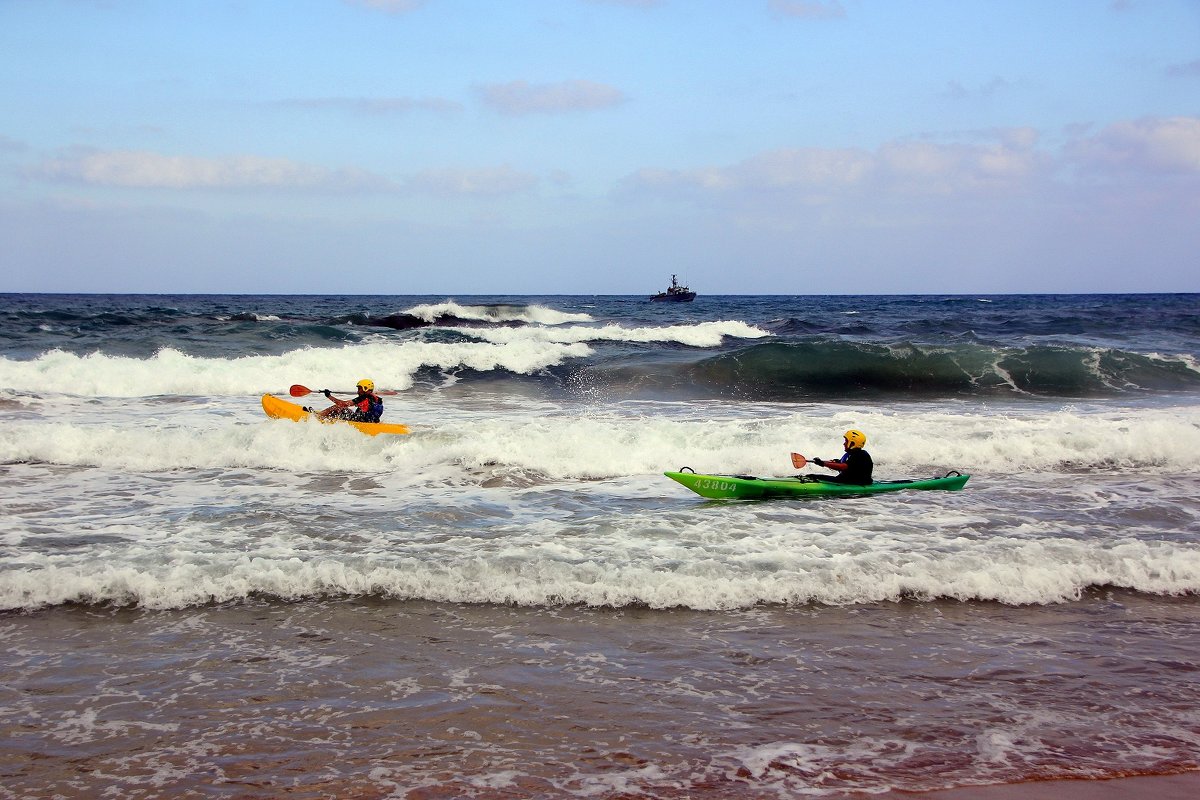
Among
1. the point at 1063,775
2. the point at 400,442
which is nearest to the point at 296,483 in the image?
the point at 400,442

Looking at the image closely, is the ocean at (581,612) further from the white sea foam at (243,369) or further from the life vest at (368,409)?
the white sea foam at (243,369)

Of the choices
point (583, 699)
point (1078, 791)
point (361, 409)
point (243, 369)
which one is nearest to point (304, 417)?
point (361, 409)

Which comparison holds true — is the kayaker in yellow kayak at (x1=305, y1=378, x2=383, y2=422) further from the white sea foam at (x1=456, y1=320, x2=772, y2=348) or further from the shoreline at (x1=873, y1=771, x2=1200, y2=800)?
the white sea foam at (x1=456, y1=320, x2=772, y2=348)

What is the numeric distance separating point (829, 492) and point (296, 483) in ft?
20.7

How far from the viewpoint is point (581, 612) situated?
6.30 m

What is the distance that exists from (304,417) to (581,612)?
814 centimetres

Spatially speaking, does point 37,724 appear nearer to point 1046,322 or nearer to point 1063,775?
point 1063,775

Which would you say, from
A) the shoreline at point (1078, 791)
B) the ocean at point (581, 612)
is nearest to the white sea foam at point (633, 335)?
the ocean at point (581, 612)

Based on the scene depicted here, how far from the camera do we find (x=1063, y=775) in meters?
4.03

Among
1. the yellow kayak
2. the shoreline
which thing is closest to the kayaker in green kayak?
the shoreline

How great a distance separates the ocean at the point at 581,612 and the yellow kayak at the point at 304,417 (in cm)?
29

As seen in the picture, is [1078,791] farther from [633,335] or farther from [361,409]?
[633,335]

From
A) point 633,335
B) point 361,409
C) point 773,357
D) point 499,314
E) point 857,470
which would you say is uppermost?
point 499,314

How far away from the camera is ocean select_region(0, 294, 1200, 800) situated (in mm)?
4176
